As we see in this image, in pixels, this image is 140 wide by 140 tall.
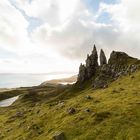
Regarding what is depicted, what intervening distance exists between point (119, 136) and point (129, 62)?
123 m

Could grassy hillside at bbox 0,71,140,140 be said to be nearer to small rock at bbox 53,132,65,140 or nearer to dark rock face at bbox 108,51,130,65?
small rock at bbox 53,132,65,140

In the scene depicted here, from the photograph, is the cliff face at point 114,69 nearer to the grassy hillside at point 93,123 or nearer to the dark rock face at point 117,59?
the dark rock face at point 117,59

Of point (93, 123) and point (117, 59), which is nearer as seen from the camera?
point (93, 123)

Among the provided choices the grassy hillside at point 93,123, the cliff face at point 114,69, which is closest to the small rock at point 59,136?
the grassy hillside at point 93,123

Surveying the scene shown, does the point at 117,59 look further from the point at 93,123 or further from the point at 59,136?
the point at 59,136

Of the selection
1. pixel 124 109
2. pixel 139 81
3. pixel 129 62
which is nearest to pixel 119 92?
pixel 139 81

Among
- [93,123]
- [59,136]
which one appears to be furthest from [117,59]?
[59,136]

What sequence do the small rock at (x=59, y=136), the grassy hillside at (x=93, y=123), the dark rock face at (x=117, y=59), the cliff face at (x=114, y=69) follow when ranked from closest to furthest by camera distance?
the grassy hillside at (x=93, y=123) < the small rock at (x=59, y=136) < the cliff face at (x=114, y=69) < the dark rock face at (x=117, y=59)

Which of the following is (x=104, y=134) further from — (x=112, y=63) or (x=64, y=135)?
(x=112, y=63)

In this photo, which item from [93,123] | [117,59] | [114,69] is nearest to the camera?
[93,123]

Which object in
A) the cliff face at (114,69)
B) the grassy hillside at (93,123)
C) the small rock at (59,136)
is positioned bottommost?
the small rock at (59,136)

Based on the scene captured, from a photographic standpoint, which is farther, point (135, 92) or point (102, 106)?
point (135, 92)

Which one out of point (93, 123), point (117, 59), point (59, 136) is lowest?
point (59, 136)

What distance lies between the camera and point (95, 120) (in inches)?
3007
